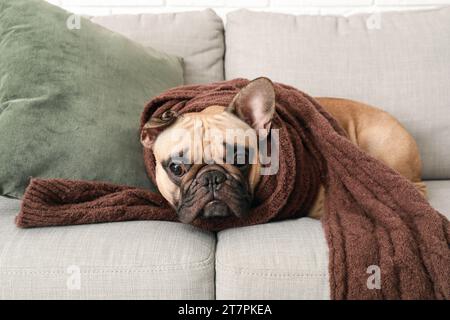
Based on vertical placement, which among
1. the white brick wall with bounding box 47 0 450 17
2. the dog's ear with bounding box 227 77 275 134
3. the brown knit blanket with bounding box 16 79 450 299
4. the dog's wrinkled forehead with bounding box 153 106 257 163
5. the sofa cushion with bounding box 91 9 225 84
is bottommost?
the brown knit blanket with bounding box 16 79 450 299

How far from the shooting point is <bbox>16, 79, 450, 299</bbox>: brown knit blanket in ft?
3.48

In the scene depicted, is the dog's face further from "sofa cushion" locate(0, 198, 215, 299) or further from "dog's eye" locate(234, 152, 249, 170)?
"sofa cushion" locate(0, 198, 215, 299)

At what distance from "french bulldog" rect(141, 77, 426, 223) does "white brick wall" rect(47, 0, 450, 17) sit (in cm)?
95

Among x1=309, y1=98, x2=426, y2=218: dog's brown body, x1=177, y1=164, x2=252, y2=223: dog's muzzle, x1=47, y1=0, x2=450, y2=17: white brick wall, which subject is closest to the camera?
x1=177, y1=164, x2=252, y2=223: dog's muzzle

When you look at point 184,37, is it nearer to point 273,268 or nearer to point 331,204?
point 331,204

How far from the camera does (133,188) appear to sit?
138 centimetres

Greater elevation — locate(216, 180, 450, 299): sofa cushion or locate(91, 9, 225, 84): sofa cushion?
locate(91, 9, 225, 84): sofa cushion

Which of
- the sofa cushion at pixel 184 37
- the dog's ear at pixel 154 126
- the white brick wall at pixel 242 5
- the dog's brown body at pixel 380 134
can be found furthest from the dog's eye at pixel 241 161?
the white brick wall at pixel 242 5

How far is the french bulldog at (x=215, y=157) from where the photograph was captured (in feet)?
4.09

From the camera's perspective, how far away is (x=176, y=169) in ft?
4.33

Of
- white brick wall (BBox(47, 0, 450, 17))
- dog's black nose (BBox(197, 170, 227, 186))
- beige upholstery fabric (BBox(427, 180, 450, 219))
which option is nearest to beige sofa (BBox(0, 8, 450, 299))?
beige upholstery fabric (BBox(427, 180, 450, 219))

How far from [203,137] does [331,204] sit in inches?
15.7

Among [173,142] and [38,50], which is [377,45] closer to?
[173,142]
